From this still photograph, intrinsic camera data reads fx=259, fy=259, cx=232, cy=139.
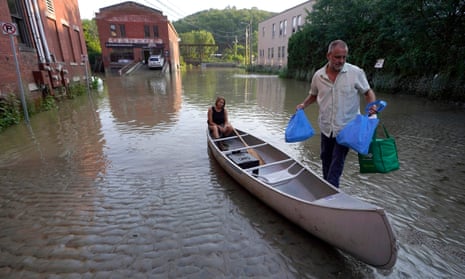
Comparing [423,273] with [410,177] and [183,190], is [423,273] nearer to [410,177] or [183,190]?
[410,177]

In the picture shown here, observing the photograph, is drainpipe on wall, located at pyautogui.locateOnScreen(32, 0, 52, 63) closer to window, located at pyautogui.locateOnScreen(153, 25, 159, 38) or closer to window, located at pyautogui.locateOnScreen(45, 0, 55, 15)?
window, located at pyautogui.locateOnScreen(45, 0, 55, 15)

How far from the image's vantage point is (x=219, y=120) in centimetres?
609

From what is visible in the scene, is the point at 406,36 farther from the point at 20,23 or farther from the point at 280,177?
the point at 20,23

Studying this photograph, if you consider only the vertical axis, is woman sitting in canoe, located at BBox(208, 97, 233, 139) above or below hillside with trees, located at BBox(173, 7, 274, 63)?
below

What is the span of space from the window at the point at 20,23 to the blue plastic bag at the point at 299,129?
11.1m

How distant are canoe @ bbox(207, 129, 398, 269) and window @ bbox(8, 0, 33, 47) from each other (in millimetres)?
10154

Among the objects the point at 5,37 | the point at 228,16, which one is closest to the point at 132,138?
the point at 5,37

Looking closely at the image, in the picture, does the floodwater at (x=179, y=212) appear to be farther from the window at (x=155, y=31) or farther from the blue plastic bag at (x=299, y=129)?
the window at (x=155, y=31)

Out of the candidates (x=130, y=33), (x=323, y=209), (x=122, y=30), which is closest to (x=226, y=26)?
(x=130, y=33)

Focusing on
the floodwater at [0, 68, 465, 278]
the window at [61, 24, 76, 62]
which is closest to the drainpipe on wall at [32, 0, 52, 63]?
the window at [61, 24, 76, 62]

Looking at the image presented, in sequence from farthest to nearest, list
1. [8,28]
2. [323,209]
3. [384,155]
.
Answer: [8,28] → [384,155] → [323,209]

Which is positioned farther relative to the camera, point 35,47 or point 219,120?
point 35,47

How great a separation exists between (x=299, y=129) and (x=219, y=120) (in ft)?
9.15

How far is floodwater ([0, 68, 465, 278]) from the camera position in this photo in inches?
106
